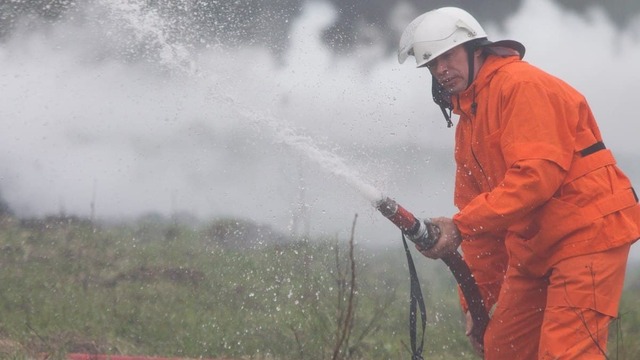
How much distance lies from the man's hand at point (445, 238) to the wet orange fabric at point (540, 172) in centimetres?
6

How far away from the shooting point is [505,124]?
12.2ft

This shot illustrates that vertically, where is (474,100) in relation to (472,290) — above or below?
above

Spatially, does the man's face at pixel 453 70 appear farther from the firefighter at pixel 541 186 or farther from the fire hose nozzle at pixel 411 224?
the fire hose nozzle at pixel 411 224

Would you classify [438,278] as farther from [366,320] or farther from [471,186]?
[471,186]

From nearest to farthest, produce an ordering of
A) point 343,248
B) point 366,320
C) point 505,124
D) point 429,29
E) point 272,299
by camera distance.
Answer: point 505,124 → point 429,29 → point 366,320 → point 272,299 → point 343,248

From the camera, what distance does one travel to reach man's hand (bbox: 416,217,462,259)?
3834 millimetres

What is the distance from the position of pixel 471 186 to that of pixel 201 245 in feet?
23.9

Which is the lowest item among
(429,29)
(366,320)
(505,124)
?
(366,320)

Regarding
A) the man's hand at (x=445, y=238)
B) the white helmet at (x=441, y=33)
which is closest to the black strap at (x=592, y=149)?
the man's hand at (x=445, y=238)

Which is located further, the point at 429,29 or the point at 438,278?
the point at 438,278

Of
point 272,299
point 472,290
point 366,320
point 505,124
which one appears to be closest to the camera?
point 505,124

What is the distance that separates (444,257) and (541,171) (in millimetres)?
698

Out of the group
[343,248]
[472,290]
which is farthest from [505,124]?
[343,248]

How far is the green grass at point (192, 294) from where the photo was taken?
7488mm
